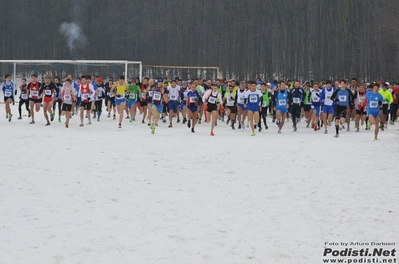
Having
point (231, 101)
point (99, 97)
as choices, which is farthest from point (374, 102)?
point (99, 97)

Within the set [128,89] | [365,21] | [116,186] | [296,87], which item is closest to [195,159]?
[116,186]

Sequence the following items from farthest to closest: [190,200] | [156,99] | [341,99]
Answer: [156,99], [341,99], [190,200]

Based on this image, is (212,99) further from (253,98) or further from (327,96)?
(327,96)

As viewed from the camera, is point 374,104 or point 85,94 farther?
point 85,94

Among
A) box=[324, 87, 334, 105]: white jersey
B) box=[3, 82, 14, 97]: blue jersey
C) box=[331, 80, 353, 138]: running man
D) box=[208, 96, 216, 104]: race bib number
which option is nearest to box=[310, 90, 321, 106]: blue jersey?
box=[324, 87, 334, 105]: white jersey

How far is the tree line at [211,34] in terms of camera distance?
52.9m

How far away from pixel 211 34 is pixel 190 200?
57.4 meters

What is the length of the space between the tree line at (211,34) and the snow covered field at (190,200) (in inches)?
1366

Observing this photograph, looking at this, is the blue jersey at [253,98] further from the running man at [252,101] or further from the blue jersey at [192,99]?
the blue jersey at [192,99]

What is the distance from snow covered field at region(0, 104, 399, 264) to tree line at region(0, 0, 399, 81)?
34699mm

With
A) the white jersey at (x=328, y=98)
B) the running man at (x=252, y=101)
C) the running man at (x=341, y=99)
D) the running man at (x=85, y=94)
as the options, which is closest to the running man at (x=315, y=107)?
the white jersey at (x=328, y=98)

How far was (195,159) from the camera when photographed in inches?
625

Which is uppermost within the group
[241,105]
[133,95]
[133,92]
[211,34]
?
[211,34]

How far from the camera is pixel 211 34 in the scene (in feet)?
220
